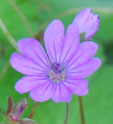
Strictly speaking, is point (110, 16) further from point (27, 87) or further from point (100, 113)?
point (27, 87)

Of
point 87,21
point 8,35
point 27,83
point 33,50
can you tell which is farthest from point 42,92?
point 8,35

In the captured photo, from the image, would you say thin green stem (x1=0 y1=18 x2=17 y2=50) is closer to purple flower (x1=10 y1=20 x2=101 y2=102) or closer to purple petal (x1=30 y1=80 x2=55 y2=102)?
purple flower (x1=10 y1=20 x2=101 y2=102)

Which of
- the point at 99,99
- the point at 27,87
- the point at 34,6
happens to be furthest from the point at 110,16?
the point at 27,87

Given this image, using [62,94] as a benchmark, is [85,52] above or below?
above

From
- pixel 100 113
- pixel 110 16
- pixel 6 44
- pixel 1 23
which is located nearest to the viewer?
pixel 100 113

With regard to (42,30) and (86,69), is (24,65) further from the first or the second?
(42,30)

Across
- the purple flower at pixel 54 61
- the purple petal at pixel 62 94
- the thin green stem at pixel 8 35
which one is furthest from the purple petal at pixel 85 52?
the thin green stem at pixel 8 35
